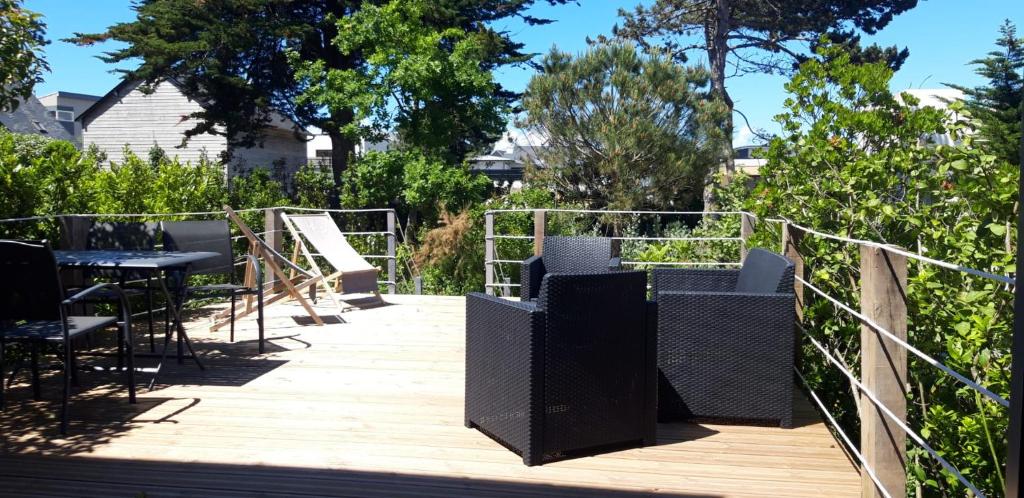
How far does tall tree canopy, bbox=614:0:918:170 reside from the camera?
16625mm

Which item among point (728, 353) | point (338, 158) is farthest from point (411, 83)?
point (728, 353)

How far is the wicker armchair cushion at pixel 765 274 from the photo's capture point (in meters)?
3.49

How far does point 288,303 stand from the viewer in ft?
25.5

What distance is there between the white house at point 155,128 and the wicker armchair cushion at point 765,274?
17924 mm

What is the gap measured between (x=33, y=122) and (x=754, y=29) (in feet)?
76.5

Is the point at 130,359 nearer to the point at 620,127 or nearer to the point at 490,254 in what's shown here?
the point at 490,254

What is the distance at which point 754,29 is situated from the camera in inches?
679

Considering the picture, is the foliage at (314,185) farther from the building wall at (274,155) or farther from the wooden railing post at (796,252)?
the wooden railing post at (796,252)

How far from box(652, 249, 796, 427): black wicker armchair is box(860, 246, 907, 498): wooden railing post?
93 centimetres

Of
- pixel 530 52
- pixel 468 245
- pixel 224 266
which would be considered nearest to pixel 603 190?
pixel 468 245

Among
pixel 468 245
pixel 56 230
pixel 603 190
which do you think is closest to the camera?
pixel 56 230

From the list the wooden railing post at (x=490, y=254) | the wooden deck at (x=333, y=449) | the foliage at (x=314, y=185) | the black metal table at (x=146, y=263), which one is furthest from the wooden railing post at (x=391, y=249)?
the foliage at (x=314, y=185)

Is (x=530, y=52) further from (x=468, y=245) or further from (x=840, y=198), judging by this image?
(x=840, y=198)

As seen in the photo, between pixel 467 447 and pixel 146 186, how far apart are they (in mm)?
5874
